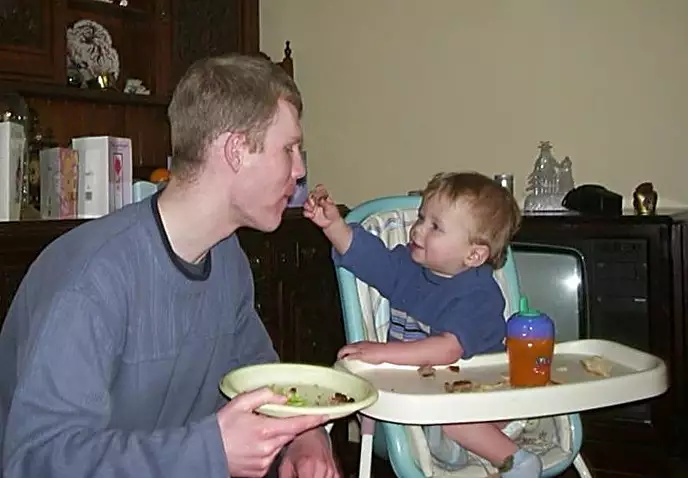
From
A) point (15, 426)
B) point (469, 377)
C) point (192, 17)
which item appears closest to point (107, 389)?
point (15, 426)

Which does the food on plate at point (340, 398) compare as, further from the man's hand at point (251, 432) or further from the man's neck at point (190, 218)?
the man's neck at point (190, 218)

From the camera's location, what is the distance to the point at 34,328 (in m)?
1.14

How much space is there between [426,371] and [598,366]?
336mm

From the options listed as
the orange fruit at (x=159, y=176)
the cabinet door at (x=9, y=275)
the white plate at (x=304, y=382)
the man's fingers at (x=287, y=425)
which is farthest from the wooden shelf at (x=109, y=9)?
the man's fingers at (x=287, y=425)

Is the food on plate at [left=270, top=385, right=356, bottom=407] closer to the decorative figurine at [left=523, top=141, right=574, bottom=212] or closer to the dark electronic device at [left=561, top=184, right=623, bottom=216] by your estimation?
the dark electronic device at [left=561, top=184, right=623, bottom=216]

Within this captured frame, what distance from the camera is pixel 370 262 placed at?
6.08 ft

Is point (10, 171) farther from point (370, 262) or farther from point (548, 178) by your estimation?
point (548, 178)

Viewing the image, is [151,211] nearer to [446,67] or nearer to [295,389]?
[295,389]

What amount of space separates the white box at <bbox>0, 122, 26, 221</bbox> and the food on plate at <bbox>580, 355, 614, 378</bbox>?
1.34 meters

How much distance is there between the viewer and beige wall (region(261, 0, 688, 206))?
2701 mm

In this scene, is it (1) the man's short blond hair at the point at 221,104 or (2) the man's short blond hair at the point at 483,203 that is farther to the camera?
(2) the man's short blond hair at the point at 483,203

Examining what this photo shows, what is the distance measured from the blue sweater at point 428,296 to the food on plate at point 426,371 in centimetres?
9

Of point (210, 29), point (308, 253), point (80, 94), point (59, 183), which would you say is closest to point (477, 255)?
point (308, 253)

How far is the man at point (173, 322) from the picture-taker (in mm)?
1080
